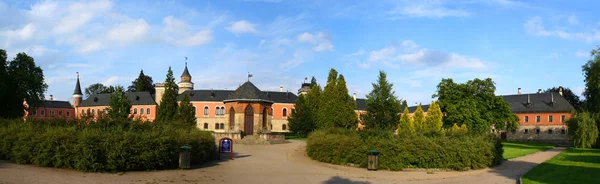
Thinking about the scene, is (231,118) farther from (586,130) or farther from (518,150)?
(586,130)

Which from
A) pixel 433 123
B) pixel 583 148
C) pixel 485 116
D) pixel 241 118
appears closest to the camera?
pixel 241 118

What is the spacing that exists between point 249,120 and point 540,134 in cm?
5449

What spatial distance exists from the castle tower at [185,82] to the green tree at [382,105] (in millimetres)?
60485

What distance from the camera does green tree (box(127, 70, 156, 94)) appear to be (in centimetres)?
9018

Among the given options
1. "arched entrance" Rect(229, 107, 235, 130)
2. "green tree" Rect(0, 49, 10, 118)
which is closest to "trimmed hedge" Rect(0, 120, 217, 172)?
"arched entrance" Rect(229, 107, 235, 130)

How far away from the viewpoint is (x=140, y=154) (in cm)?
1470

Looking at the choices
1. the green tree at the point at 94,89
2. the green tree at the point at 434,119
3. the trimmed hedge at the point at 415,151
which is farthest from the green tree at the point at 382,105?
the green tree at the point at 94,89

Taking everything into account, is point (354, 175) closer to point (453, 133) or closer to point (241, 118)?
point (453, 133)

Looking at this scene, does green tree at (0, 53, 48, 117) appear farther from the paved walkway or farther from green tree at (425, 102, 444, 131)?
green tree at (425, 102, 444, 131)

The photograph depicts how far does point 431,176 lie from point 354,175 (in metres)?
3.01

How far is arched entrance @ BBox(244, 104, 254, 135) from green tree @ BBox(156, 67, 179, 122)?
1071 centimetres

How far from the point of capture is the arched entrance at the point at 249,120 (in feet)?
112

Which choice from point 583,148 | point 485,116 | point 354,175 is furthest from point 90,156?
point 485,116

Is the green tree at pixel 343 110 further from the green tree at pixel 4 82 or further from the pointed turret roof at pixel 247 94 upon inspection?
the green tree at pixel 4 82
